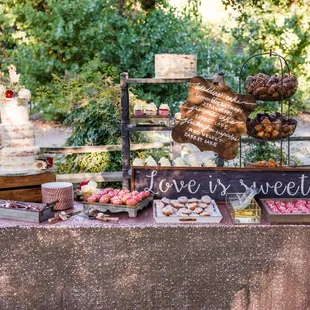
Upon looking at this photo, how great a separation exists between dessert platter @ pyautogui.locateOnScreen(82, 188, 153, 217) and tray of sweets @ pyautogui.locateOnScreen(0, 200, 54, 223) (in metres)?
0.23

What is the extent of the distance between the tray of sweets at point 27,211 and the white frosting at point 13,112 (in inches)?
21.5

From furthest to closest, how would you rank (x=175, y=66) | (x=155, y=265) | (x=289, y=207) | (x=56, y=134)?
(x=56, y=134)
(x=175, y=66)
(x=289, y=207)
(x=155, y=265)

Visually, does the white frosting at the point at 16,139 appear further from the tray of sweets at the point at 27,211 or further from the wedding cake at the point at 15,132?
the tray of sweets at the point at 27,211

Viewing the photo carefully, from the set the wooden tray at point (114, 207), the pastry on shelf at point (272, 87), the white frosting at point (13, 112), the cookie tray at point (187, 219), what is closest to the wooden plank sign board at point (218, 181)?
the wooden tray at point (114, 207)

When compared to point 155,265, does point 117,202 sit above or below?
above

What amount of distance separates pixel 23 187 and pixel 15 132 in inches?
13.9

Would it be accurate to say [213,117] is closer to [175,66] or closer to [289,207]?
[175,66]

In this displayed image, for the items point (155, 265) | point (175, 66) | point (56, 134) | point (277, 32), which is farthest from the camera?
point (277, 32)

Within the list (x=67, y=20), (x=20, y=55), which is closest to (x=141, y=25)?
(x=67, y=20)

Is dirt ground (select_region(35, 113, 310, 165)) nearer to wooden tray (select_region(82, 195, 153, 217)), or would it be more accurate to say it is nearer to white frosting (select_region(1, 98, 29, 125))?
white frosting (select_region(1, 98, 29, 125))

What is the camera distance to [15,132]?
3.59 metres

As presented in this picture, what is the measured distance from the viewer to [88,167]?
265 inches

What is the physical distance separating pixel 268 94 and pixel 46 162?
152cm

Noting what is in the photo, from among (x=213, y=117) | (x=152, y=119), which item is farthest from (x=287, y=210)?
(x=152, y=119)
